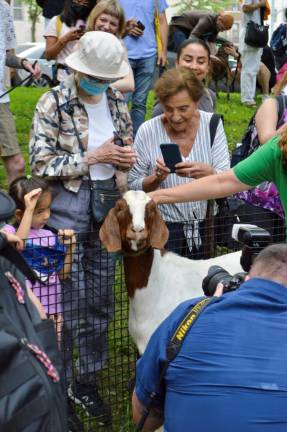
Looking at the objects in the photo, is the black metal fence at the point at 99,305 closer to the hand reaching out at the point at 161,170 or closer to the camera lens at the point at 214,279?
the hand reaching out at the point at 161,170

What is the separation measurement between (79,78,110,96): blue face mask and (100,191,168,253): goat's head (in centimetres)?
78

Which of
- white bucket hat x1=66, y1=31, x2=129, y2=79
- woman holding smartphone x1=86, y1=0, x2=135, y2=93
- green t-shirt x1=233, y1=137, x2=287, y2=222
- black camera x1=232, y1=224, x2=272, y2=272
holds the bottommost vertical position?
black camera x1=232, y1=224, x2=272, y2=272

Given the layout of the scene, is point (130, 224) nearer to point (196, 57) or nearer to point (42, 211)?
point (42, 211)

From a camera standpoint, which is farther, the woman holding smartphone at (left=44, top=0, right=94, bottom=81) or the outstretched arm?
the woman holding smartphone at (left=44, top=0, right=94, bottom=81)

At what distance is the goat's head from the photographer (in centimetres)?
365

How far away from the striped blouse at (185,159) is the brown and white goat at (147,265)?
491mm

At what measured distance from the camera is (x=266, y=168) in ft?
11.4

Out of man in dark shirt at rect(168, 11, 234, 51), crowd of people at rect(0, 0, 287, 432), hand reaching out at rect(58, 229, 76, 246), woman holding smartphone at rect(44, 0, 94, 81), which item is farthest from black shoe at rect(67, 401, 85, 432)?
man in dark shirt at rect(168, 11, 234, 51)

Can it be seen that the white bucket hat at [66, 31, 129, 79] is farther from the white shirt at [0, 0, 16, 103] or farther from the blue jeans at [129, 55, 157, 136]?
the blue jeans at [129, 55, 157, 136]

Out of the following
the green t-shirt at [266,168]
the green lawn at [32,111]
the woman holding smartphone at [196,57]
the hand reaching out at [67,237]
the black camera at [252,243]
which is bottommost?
the green lawn at [32,111]

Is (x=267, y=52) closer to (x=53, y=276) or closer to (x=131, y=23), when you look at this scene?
(x=131, y=23)

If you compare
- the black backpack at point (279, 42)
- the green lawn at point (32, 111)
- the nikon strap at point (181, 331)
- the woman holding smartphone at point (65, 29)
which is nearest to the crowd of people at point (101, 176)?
the nikon strap at point (181, 331)

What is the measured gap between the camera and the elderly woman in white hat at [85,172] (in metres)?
4.07

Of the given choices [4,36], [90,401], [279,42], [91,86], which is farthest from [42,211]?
[279,42]
